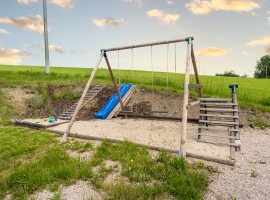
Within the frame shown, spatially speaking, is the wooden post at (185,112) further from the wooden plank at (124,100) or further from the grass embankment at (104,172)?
the wooden plank at (124,100)

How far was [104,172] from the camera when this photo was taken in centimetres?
405

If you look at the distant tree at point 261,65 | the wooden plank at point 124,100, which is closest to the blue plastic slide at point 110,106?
the wooden plank at point 124,100

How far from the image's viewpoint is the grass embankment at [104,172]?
340 centimetres

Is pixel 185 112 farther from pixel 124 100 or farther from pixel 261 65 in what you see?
pixel 261 65

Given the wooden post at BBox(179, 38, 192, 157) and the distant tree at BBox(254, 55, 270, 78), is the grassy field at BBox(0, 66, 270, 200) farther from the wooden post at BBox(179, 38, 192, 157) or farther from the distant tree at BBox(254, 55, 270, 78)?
the distant tree at BBox(254, 55, 270, 78)

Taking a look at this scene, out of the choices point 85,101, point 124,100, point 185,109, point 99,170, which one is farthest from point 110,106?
point 99,170

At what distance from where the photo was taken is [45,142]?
5867mm

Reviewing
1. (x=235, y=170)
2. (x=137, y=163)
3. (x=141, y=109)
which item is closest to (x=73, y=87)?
(x=141, y=109)

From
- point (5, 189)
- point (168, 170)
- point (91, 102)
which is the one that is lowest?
point (5, 189)

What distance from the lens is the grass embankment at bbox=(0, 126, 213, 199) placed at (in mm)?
3396

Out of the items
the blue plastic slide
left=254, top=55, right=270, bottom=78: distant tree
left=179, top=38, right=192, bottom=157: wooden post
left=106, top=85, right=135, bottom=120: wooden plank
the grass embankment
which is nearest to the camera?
the grass embankment

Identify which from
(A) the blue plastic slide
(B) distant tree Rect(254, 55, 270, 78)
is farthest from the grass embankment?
(B) distant tree Rect(254, 55, 270, 78)

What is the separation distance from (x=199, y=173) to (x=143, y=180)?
940mm

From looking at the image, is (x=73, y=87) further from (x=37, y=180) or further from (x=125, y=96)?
(x=37, y=180)
